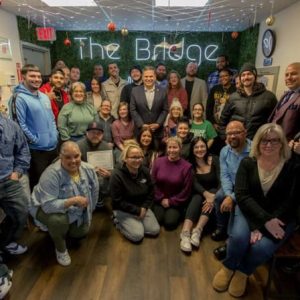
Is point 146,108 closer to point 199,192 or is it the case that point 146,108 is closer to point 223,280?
point 199,192

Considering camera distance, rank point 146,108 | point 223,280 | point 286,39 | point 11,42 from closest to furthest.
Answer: point 223,280 → point 146,108 → point 286,39 → point 11,42

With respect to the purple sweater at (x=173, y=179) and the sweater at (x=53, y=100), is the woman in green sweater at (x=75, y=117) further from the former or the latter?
the purple sweater at (x=173, y=179)

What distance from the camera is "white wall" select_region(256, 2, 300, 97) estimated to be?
3460 millimetres

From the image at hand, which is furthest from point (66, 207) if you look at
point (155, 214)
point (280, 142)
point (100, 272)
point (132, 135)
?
point (280, 142)

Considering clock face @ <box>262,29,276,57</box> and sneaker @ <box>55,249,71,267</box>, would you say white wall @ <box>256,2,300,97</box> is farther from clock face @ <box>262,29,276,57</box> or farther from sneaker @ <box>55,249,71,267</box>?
sneaker @ <box>55,249,71,267</box>

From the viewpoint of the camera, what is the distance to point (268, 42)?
4219 millimetres

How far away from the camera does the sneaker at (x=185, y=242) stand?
2.20 meters

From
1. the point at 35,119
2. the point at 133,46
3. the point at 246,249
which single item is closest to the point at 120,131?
the point at 35,119

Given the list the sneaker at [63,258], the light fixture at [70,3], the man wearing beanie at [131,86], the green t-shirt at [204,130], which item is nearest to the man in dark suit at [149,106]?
the man wearing beanie at [131,86]

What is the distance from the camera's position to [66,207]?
6.57ft

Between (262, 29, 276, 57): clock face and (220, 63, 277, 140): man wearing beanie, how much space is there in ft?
6.95

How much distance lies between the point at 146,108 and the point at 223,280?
76.6 inches

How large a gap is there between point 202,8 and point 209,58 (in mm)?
2260

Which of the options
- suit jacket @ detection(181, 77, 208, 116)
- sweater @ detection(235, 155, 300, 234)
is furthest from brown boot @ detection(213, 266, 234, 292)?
suit jacket @ detection(181, 77, 208, 116)
